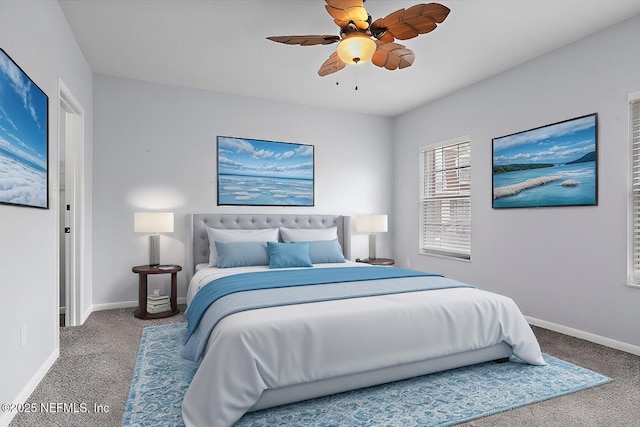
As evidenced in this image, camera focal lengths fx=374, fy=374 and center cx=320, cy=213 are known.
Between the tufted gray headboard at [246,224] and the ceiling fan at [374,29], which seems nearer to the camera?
the ceiling fan at [374,29]

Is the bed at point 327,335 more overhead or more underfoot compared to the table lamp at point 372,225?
more underfoot

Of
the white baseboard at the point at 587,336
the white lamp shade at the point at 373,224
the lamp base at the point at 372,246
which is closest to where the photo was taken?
the white baseboard at the point at 587,336

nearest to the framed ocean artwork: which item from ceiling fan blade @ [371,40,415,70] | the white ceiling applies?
the white ceiling

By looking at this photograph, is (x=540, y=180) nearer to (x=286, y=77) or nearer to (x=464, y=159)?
(x=464, y=159)

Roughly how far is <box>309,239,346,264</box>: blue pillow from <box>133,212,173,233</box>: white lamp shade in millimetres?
1637

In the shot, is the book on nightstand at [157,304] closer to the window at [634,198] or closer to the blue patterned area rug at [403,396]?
the blue patterned area rug at [403,396]

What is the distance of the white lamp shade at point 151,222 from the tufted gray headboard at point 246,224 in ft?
1.34

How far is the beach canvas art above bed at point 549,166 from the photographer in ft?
10.9

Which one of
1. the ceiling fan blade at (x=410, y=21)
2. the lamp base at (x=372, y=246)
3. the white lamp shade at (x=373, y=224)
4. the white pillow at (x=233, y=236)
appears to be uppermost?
the ceiling fan blade at (x=410, y=21)

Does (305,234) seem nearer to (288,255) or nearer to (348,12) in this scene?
(288,255)

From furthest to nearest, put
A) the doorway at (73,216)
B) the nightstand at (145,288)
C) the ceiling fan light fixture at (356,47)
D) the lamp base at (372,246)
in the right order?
the lamp base at (372,246) < the nightstand at (145,288) < the doorway at (73,216) < the ceiling fan light fixture at (356,47)

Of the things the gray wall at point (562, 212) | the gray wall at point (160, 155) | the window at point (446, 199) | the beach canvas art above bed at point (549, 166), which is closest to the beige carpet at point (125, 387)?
the gray wall at point (562, 212)

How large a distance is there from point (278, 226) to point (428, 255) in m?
2.13

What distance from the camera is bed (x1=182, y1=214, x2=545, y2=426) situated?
198 centimetres
